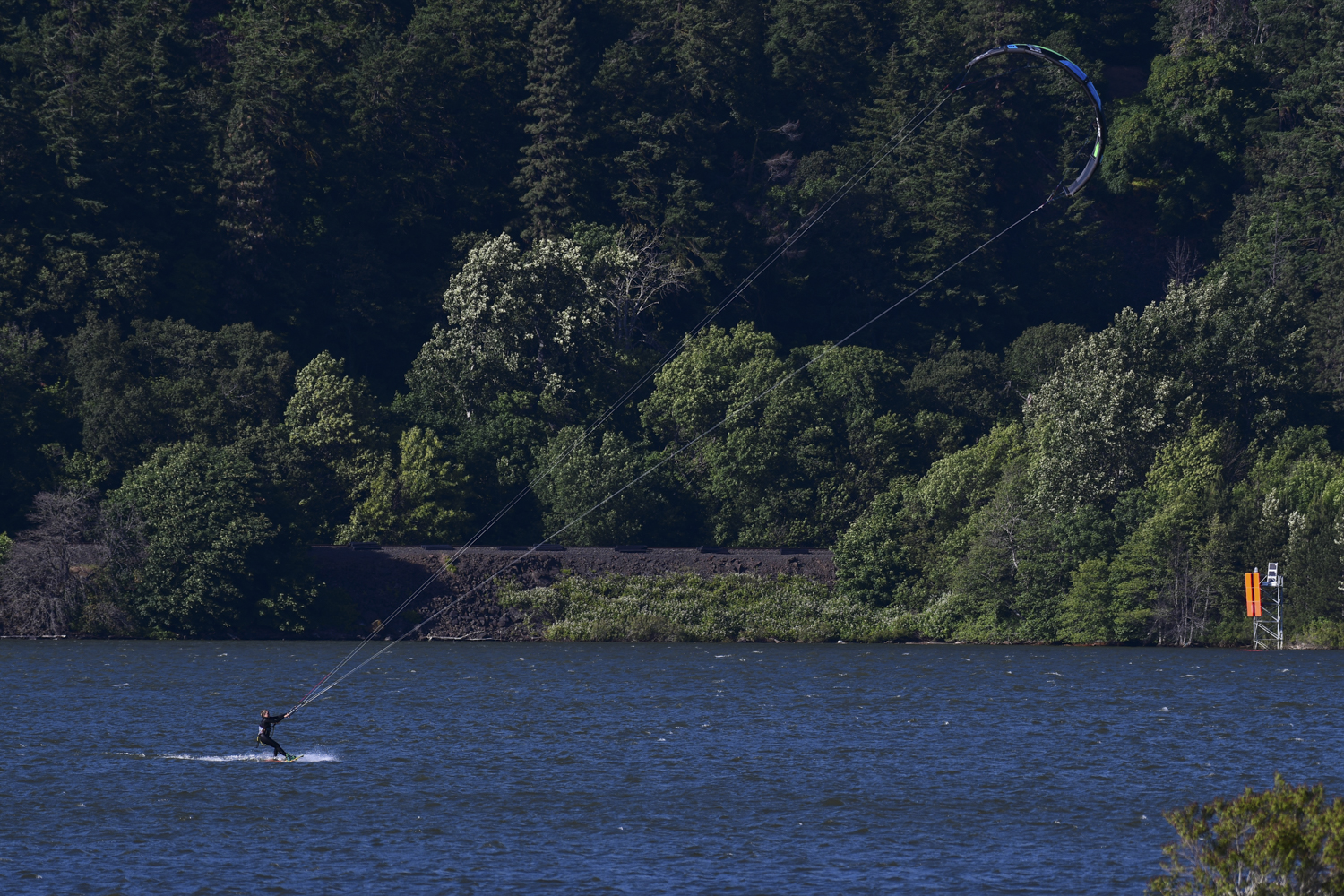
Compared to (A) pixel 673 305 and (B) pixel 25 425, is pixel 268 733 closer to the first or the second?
(B) pixel 25 425

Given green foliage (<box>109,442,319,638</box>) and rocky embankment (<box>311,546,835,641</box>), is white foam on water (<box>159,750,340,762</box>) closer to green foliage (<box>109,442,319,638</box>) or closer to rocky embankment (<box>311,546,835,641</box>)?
green foliage (<box>109,442,319,638</box>)

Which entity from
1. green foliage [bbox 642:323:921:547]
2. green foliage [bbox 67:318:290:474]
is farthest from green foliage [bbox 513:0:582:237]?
green foliage [bbox 67:318:290:474]

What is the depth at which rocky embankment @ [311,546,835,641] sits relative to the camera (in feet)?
293

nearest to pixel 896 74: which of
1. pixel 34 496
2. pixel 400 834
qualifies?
pixel 34 496

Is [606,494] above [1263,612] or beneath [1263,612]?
above

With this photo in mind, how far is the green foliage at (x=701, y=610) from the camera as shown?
89438mm

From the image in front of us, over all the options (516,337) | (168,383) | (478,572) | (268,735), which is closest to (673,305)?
(516,337)

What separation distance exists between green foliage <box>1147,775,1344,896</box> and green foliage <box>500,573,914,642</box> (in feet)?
220

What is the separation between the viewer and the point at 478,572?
295ft

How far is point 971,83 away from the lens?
121 metres

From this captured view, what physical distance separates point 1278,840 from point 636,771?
86.6 ft

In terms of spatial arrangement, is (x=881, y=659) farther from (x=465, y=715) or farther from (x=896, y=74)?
(x=896, y=74)

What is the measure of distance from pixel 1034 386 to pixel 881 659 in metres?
34.4

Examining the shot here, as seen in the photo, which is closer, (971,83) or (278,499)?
(278,499)
